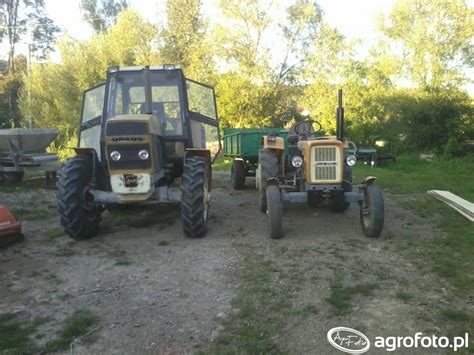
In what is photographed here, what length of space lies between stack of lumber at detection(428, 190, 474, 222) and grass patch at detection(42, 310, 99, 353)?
559cm

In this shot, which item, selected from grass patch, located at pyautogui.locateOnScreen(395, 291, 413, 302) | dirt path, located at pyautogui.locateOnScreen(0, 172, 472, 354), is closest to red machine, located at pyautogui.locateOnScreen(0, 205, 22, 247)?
dirt path, located at pyautogui.locateOnScreen(0, 172, 472, 354)

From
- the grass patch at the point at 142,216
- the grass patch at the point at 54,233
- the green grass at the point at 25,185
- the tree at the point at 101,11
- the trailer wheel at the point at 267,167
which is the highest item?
the tree at the point at 101,11

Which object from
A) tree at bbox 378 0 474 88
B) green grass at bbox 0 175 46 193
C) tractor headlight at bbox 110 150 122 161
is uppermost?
tree at bbox 378 0 474 88

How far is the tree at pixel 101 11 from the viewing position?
45.0m

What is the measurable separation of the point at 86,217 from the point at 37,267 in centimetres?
117

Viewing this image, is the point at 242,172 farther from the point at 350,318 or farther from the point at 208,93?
the point at 350,318

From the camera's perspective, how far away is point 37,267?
5.07m

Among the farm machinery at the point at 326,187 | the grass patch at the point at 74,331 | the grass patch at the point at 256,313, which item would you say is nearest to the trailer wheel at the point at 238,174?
the farm machinery at the point at 326,187

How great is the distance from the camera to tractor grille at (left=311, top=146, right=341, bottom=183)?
20.7ft

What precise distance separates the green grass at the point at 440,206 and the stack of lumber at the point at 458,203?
0.31 feet

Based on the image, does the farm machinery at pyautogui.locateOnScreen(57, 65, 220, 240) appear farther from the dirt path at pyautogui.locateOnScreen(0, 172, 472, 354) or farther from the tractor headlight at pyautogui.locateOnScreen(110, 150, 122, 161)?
the dirt path at pyautogui.locateOnScreen(0, 172, 472, 354)

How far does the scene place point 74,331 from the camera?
344cm

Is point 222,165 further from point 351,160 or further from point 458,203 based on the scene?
point 351,160

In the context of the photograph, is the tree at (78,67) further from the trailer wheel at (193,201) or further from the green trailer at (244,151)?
the trailer wheel at (193,201)
